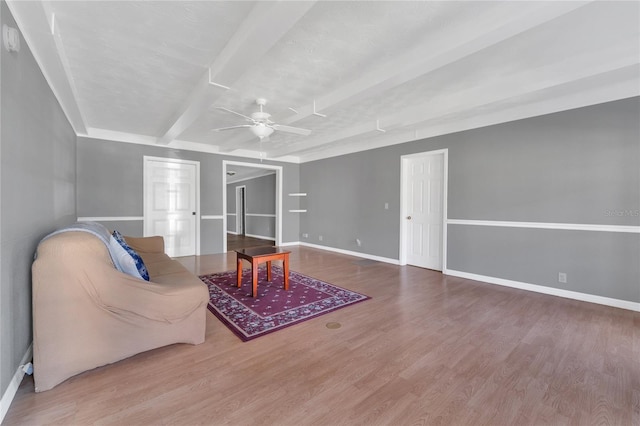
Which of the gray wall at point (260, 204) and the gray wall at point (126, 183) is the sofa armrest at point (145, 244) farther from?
the gray wall at point (260, 204)

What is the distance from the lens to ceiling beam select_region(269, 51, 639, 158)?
2521 mm

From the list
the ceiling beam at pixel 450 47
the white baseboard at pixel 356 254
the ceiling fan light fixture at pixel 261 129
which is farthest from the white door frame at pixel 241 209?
the ceiling beam at pixel 450 47

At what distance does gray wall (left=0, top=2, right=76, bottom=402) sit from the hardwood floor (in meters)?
0.41

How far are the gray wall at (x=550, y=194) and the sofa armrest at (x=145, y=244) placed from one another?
4186 millimetres

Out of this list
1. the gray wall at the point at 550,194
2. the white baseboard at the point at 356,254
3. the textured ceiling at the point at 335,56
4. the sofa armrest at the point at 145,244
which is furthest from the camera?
the white baseboard at the point at 356,254

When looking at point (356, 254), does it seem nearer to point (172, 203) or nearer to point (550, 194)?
point (550, 194)

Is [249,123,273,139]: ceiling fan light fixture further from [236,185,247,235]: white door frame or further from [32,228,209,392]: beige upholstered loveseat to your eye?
[236,185,247,235]: white door frame

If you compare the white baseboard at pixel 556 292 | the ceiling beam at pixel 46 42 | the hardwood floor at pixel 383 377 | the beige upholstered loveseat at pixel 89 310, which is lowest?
the hardwood floor at pixel 383 377

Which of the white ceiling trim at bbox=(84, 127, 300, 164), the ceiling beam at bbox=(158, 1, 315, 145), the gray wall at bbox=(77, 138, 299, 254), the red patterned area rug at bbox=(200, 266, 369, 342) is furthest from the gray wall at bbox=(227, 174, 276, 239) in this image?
the ceiling beam at bbox=(158, 1, 315, 145)

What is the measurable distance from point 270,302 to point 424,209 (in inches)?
131

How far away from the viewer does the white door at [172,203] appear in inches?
218

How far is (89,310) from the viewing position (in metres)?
1.81

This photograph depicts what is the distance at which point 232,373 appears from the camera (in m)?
1.90

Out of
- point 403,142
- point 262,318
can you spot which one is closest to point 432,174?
point 403,142
